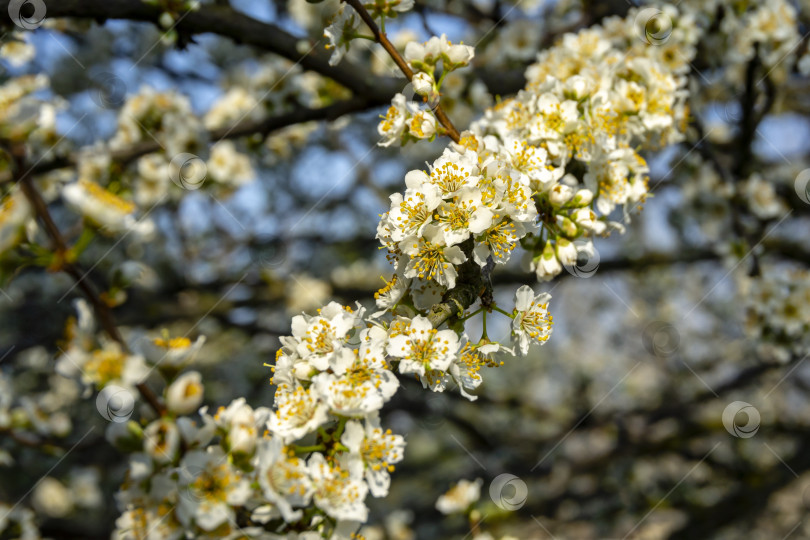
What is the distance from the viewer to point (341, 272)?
17.5 ft

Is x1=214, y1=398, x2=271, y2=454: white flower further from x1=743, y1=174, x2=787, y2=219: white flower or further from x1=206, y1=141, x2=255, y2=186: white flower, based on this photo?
x1=743, y1=174, x2=787, y2=219: white flower

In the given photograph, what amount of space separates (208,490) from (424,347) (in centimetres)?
49

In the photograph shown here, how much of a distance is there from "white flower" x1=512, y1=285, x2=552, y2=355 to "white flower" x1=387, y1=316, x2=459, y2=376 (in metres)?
0.22

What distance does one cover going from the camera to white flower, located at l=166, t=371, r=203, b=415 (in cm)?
115

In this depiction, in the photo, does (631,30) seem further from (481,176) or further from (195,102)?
(195,102)

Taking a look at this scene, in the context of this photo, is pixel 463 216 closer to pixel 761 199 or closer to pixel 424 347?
pixel 424 347

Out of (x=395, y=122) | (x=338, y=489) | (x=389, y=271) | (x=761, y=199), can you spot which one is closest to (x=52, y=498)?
(x=389, y=271)

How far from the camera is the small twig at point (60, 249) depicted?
42.7 inches

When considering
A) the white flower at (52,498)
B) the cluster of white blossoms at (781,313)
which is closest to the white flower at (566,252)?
the cluster of white blossoms at (781,313)

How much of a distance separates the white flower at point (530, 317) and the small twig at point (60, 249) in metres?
0.80

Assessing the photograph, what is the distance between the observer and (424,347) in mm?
1205

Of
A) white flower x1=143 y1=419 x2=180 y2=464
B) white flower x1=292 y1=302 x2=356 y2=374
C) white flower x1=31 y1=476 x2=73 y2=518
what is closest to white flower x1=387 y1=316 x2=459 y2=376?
white flower x1=292 y1=302 x2=356 y2=374

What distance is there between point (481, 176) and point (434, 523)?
277 centimetres

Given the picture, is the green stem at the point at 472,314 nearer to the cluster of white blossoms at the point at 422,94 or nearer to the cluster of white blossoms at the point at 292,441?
the cluster of white blossoms at the point at 292,441
